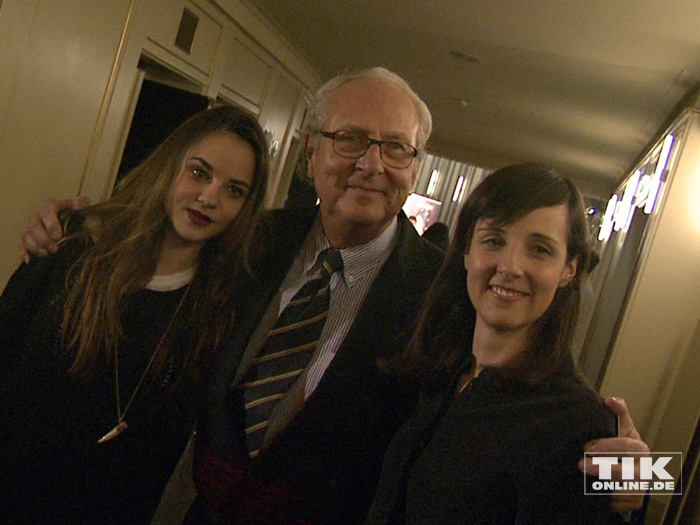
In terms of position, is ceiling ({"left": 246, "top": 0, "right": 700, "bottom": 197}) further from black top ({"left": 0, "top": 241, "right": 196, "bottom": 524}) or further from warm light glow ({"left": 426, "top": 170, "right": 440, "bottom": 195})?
warm light glow ({"left": 426, "top": 170, "right": 440, "bottom": 195})

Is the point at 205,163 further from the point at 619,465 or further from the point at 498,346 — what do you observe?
the point at 619,465

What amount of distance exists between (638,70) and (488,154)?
16.5 feet

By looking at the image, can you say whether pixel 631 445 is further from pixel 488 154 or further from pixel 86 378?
pixel 488 154

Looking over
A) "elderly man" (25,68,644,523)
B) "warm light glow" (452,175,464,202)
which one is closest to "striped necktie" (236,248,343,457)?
"elderly man" (25,68,644,523)

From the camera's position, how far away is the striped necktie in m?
1.42

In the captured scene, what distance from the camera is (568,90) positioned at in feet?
16.0

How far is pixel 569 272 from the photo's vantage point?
1.13 m

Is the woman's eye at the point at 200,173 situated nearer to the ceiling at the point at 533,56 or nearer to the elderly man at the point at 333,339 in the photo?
the elderly man at the point at 333,339

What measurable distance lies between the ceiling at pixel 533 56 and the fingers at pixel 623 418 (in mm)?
2759

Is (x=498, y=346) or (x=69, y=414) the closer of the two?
(x=498, y=346)

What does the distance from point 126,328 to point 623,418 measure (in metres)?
1.13

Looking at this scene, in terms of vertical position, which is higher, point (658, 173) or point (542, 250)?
point (658, 173)

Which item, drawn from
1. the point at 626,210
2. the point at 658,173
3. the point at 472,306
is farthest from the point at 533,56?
the point at 472,306

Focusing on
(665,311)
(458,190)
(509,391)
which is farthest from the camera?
(458,190)
